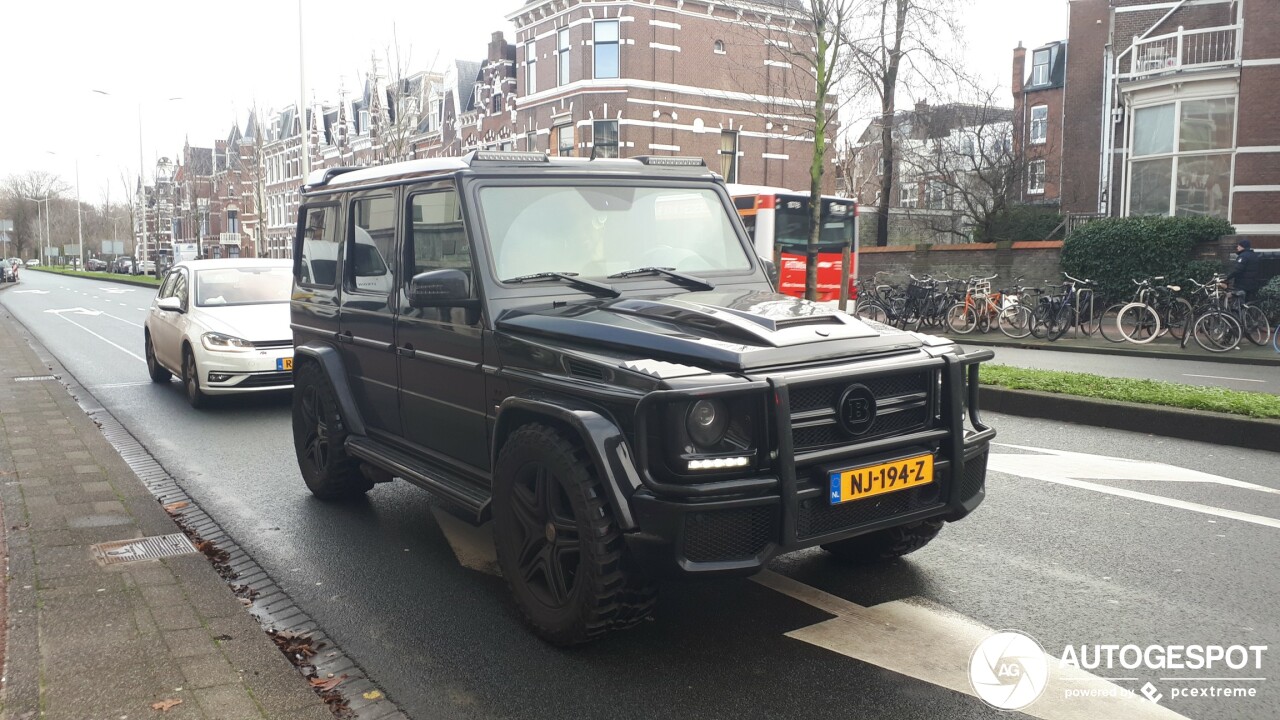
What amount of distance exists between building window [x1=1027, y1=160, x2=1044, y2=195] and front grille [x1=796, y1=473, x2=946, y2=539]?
37625mm

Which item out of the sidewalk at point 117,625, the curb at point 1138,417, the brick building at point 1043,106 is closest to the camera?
the sidewalk at point 117,625

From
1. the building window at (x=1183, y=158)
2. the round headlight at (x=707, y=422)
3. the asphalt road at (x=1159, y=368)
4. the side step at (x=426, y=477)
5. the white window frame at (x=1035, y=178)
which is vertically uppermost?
the white window frame at (x=1035, y=178)

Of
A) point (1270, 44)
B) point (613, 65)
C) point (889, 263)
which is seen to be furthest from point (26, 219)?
point (1270, 44)

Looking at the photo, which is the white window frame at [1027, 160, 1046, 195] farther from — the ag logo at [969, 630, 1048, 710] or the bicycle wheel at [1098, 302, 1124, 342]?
the ag logo at [969, 630, 1048, 710]

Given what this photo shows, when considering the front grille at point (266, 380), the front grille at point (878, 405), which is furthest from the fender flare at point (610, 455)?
the front grille at point (266, 380)

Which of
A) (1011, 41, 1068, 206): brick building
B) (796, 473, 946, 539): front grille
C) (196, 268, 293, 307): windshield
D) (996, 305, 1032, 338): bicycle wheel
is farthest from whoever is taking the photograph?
(1011, 41, 1068, 206): brick building

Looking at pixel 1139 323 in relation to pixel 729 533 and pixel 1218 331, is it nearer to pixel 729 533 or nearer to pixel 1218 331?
pixel 1218 331

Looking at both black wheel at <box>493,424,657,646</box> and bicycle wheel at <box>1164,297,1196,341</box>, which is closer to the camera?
black wheel at <box>493,424,657,646</box>

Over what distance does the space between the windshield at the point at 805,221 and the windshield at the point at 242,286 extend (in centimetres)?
1148

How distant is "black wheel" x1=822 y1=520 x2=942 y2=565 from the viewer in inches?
181

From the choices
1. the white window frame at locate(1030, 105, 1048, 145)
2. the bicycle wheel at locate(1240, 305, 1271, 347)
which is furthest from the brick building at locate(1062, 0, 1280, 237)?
the white window frame at locate(1030, 105, 1048, 145)

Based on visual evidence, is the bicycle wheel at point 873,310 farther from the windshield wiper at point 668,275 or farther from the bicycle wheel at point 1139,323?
the windshield wiper at point 668,275

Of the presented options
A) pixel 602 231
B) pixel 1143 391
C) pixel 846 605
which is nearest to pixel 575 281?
pixel 602 231

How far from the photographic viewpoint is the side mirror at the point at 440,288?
14.4ft
